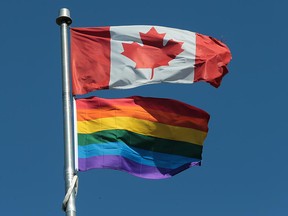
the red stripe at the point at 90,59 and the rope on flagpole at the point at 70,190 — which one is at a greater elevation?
the red stripe at the point at 90,59

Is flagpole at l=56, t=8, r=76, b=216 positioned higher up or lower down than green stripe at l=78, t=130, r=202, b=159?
higher up

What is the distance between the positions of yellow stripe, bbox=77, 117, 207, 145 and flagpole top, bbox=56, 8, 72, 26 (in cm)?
266

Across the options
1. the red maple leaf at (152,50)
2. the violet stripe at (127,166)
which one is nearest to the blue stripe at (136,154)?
the violet stripe at (127,166)

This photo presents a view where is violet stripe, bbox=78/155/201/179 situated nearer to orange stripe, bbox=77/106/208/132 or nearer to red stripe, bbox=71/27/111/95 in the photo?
orange stripe, bbox=77/106/208/132

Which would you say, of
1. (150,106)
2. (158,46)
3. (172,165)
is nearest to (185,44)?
(158,46)

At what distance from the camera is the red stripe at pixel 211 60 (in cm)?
1736

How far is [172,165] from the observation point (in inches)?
671

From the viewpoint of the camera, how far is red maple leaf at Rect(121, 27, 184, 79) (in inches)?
666

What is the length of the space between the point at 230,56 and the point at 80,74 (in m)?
4.27

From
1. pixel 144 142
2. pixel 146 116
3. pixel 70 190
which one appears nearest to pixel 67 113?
pixel 70 190

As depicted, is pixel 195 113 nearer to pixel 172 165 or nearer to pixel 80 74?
pixel 172 165

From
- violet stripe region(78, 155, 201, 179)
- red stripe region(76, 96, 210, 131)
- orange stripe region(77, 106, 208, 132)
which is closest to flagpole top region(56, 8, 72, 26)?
orange stripe region(77, 106, 208, 132)

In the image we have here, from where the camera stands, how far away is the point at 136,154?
16.3 meters

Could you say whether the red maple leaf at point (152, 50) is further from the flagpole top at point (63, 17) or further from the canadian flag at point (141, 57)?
the flagpole top at point (63, 17)
